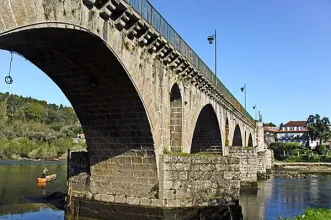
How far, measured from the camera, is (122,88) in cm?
1449

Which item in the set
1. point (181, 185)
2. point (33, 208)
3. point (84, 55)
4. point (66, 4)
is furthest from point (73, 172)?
point (66, 4)

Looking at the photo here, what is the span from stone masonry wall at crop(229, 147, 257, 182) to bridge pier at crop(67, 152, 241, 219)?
15.4 m

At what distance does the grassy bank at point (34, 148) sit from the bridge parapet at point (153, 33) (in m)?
61.9

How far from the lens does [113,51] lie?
12555 mm

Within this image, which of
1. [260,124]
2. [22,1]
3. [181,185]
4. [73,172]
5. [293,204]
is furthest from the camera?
[260,124]

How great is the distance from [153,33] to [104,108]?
3921 mm

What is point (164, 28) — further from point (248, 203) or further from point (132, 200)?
point (248, 203)

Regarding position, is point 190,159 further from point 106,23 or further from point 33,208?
point 33,208

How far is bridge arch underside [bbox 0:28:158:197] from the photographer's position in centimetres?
1247

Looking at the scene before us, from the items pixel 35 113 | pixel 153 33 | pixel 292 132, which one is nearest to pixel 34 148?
pixel 35 113

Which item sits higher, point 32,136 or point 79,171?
point 32,136

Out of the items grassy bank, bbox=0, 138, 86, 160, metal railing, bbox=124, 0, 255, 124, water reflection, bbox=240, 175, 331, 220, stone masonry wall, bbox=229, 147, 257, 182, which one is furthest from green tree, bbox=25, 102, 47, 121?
metal railing, bbox=124, 0, 255, 124

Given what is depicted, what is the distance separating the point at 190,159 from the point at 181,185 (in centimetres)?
116

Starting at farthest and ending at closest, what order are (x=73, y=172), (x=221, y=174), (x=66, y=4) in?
(x=73, y=172), (x=221, y=174), (x=66, y=4)
